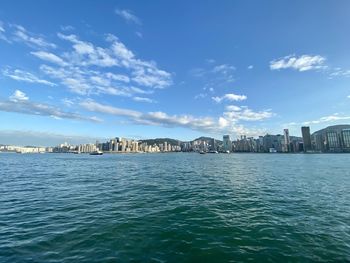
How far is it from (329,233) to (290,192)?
15534 millimetres

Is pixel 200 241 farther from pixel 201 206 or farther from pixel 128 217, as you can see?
pixel 201 206

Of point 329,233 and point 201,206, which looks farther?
point 201,206

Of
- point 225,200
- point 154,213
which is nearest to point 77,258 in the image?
point 154,213

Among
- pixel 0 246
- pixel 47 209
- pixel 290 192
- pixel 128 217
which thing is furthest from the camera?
pixel 290 192

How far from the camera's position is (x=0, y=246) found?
12.5 m

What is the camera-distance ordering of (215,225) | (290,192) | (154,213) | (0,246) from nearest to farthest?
(0,246) < (215,225) < (154,213) < (290,192)

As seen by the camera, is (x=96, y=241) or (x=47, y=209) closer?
(x=96, y=241)

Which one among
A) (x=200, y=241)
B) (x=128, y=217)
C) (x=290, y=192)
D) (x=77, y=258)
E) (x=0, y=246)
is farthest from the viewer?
(x=290, y=192)

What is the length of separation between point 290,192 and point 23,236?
28.1 meters

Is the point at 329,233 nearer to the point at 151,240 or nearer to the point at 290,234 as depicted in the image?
the point at 290,234

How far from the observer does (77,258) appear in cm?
1092

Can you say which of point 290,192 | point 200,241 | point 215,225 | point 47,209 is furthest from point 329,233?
point 47,209

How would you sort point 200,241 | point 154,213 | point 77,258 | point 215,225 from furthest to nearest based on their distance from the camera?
point 154,213
point 215,225
point 200,241
point 77,258

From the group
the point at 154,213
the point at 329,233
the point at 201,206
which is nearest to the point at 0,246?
the point at 154,213
